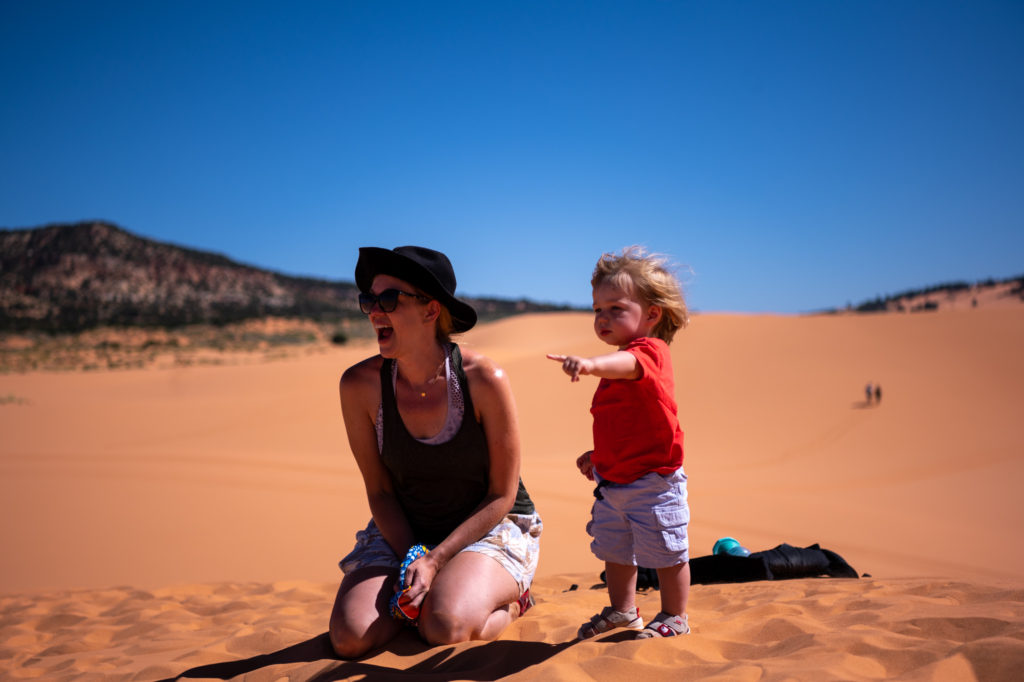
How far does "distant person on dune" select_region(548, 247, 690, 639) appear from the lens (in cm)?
300

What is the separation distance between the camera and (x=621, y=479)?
310cm

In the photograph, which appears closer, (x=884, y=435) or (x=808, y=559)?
(x=808, y=559)

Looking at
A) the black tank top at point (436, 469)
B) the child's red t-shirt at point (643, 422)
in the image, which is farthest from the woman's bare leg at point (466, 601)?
the child's red t-shirt at point (643, 422)

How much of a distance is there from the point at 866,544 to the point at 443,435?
4845mm

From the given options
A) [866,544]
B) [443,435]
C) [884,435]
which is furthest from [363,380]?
[884,435]

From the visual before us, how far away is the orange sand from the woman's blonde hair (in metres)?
1.03

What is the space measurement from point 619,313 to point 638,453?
0.66 meters

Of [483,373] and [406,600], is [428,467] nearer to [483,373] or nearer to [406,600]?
[483,373]

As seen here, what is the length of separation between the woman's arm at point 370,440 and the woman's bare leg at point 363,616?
0.83ft

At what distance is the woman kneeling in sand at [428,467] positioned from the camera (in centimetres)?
324

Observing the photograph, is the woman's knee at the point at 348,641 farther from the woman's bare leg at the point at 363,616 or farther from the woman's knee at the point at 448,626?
the woman's knee at the point at 448,626

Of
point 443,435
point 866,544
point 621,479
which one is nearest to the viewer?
point 621,479

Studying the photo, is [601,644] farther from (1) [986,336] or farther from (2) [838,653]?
(1) [986,336]

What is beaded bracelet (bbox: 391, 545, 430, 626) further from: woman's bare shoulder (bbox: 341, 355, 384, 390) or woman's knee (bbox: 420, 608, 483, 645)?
woman's bare shoulder (bbox: 341, 355, 384, 390)
